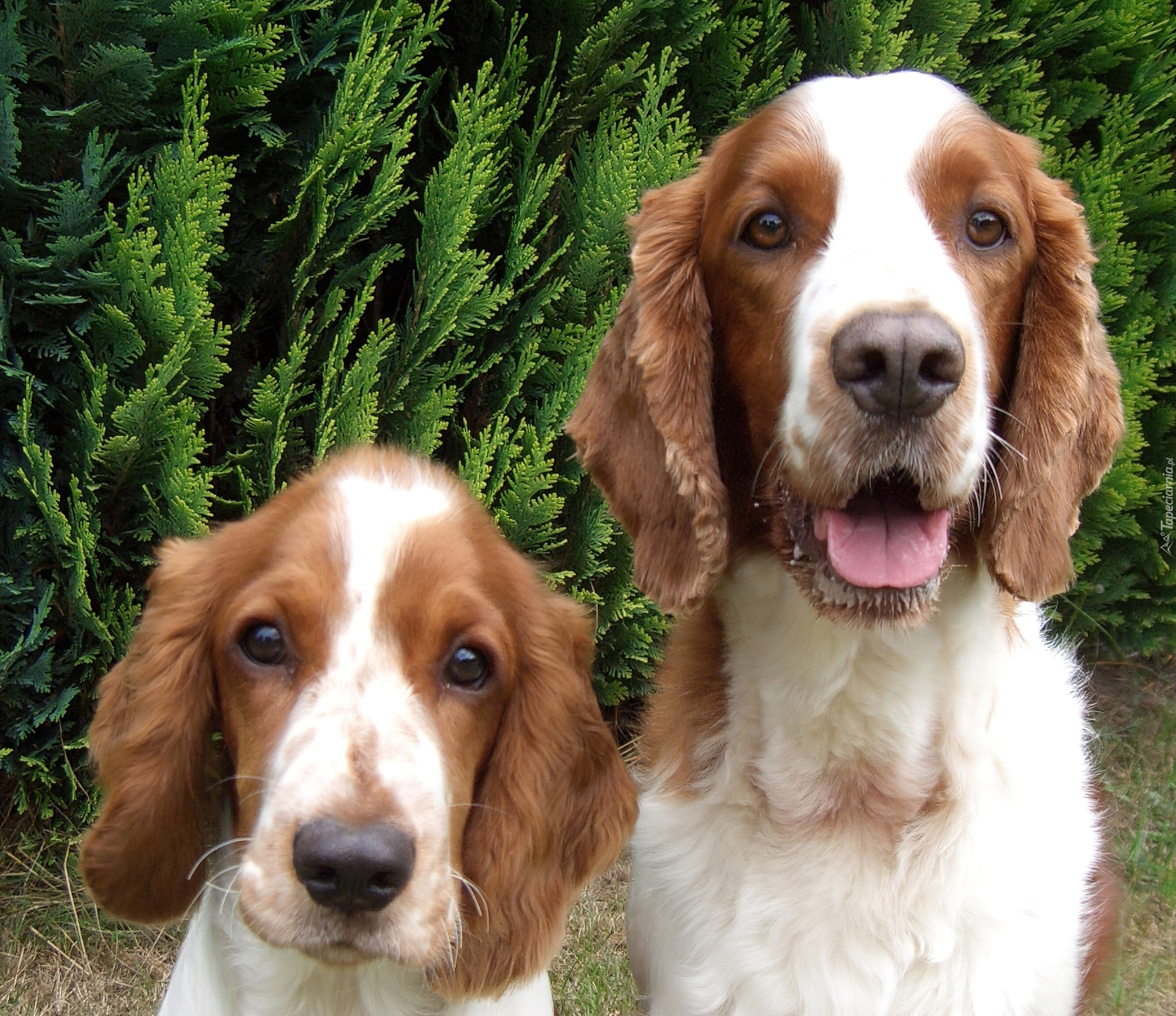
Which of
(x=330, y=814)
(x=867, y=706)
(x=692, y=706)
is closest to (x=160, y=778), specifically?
(x=330, y=814)

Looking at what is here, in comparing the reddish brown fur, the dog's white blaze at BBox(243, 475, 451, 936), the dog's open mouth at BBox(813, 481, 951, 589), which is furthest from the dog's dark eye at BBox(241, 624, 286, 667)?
the dog's open mouth at BBox(813, 481, 951, 589)

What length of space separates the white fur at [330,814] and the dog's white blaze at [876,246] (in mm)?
756

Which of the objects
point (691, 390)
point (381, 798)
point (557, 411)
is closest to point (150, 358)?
point (557, 411)

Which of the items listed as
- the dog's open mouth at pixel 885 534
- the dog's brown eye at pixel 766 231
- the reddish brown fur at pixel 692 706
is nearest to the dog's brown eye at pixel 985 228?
the dog's brown eye at pixel 766 231

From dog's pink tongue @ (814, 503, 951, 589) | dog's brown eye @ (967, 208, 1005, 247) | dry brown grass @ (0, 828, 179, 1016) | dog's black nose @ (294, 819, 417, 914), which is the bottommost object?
dry brown grass @ (0, 828, 179, 1016)

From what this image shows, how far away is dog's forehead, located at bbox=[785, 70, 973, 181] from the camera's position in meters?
2.34

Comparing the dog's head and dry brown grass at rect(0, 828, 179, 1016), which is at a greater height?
the dog's head

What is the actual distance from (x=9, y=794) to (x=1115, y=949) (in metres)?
3.40

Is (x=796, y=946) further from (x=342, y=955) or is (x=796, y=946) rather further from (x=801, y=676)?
(x=342, y=955)

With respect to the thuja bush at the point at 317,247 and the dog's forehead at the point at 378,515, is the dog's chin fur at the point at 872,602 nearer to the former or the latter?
the dog's forehead at the point at 378,515

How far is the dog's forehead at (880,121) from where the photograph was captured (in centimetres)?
234

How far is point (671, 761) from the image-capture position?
2.66 meters

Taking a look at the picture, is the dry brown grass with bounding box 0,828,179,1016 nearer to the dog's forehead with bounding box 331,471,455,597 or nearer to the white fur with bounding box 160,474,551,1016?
the white fur with bounding box 160,474,551,1016

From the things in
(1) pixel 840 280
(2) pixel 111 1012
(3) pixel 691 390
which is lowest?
(2) pixel 111 1012
